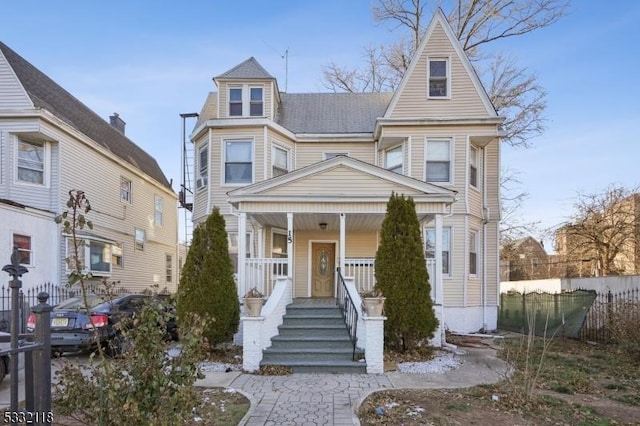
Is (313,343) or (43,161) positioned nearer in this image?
(313,343)

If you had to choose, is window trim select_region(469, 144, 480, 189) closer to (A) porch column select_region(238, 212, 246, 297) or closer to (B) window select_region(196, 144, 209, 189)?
(A) porch column select_region(238, 212, 246, 297)

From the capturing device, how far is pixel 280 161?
49.1 ft

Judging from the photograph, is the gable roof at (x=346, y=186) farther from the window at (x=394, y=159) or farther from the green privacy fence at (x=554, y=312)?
the green privacy fence at (x=554, y=312)

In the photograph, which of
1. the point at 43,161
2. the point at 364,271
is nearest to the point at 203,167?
the point at 43,161

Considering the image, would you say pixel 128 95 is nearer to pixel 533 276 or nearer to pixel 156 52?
pixel 156 52

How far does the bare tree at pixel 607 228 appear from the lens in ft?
67.0

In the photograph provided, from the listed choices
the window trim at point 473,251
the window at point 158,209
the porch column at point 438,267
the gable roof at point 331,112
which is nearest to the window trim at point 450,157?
the window trim at point 473,251

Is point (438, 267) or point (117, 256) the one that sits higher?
point (438, 267)

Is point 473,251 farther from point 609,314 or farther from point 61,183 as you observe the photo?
point 61,183

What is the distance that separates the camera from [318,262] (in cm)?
1420

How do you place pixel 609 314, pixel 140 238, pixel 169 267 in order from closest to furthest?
pixel 609 314 → pixel 140 238 → pixel 169 267

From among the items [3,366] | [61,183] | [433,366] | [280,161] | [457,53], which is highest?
[457,53]

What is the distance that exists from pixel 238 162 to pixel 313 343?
24.4ft

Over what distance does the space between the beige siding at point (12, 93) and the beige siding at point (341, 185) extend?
8471 mm
